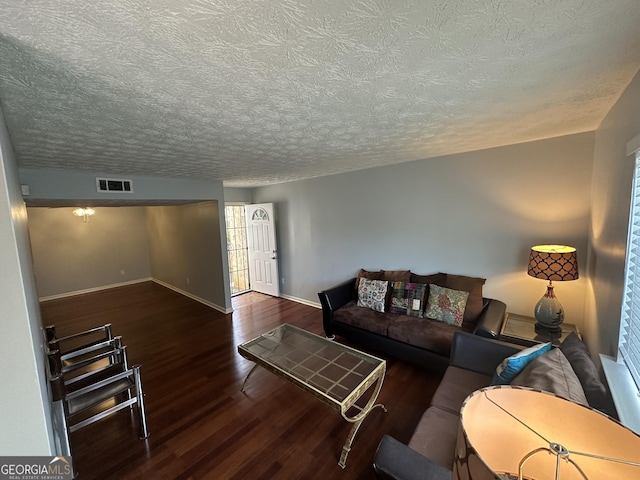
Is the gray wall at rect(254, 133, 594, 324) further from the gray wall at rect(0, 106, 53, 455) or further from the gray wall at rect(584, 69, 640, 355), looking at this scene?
the gray wall at rect(0, 106, 53, 455)

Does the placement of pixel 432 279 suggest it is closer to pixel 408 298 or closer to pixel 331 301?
pixel 408 298

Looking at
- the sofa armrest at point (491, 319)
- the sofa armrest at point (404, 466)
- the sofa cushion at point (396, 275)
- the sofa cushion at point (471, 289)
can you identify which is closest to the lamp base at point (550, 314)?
the sofa armrest at point (491, 319)

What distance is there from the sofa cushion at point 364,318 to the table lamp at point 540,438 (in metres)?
2.33

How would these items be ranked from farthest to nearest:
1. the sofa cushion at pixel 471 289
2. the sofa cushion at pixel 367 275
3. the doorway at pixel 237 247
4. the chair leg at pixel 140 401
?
the doorway at pixel 237 247
the sofa cushion at pixel 367 275
the sofa cushion at pixel 471 289
the chair leg at pixel 140 401

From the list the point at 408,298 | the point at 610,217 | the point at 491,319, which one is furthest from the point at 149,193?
the point at 610,217

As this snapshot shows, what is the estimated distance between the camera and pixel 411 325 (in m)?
2.79

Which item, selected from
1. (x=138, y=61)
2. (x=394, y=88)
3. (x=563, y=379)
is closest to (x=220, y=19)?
(x=138, y=61)

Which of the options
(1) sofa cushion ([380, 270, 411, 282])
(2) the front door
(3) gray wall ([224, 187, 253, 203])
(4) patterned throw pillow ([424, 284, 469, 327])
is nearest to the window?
(4) patterned throw pillow ([424, 284, 469, 327])

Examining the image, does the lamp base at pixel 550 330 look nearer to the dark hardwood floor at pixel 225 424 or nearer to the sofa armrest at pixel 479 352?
the sofa armrest at pixel 479 352

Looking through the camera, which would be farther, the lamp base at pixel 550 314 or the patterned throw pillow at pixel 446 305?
the patterned throw pillow at pixel 446 305

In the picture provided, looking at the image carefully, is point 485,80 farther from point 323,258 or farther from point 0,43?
point 323,258

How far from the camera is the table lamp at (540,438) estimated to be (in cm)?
52

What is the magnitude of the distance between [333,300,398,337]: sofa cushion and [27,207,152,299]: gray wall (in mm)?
6206

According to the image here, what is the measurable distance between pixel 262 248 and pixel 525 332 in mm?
4381
